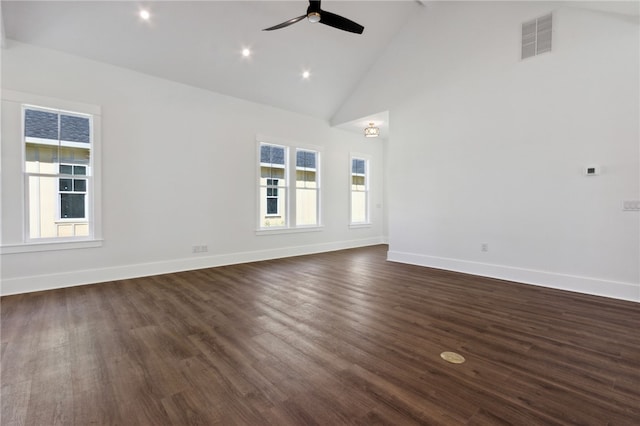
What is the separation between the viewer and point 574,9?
389 centimetres

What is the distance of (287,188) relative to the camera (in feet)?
22.3

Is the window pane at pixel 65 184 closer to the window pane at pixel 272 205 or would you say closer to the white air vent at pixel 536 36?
the window pane at pixel 272 205

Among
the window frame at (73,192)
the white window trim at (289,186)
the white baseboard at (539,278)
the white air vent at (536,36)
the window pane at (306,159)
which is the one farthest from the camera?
the window pane at (306,159)

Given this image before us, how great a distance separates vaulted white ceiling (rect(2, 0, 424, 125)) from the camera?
3842 millimetres

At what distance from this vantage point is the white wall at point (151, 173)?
13.0ft

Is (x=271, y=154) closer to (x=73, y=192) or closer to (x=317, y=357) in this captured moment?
(x=73, y=192)

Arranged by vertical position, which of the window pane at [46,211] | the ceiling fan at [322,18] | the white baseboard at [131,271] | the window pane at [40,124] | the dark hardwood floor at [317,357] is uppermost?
the ceiling fan at [322,18]

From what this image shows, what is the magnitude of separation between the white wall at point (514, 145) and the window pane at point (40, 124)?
222 inches

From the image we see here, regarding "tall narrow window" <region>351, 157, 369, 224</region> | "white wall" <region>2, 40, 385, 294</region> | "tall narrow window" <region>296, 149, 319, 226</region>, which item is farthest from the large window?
"tall narrow window" <region>351, 157, 369, 224</region>

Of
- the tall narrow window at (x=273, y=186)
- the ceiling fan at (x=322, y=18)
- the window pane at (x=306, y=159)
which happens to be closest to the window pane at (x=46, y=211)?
the tall narrow window at (x=273, y=186)

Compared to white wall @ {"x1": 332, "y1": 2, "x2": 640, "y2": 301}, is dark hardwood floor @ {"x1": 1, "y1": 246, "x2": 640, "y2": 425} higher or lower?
lower

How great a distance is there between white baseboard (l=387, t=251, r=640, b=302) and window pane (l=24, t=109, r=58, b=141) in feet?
20.4

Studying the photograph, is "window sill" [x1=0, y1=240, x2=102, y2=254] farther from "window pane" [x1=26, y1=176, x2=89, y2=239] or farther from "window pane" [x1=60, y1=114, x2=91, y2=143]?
"window pane" [x1=60, y1=114, x2=91, y2=143]

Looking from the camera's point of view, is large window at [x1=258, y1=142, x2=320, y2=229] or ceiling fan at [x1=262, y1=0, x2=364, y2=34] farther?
large window at [x1=258, y1=142, x2=320, y2=229]
